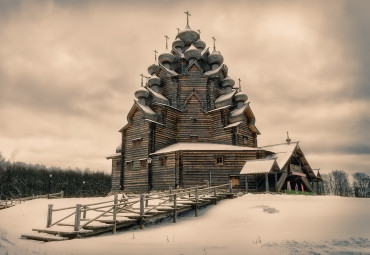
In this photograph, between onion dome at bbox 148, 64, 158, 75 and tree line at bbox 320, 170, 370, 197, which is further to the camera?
tree line at bbox 320, 170, 370, 197

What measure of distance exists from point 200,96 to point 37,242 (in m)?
26.4

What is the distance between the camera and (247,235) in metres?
11.5

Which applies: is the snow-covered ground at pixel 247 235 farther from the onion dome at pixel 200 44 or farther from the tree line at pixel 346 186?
the tree line at pixel 346 186

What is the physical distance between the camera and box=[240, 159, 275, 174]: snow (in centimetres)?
2555

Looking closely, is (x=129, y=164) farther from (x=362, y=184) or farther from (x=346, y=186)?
(x=362, y=184)

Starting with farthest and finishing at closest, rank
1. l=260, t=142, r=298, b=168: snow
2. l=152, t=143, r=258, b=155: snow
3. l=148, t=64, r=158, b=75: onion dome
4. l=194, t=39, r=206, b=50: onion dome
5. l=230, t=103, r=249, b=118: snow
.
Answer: l=194, t=39, r=206, b=50: onion dome, l=148, t=64, r=158, b=75: onion dome, l=230, t=103, r=249, b=118: snow, l=152, t=143, r=258, b=155: snow, l=260, t=142, r=298, b=168: snow

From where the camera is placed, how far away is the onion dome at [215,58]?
1496 inches

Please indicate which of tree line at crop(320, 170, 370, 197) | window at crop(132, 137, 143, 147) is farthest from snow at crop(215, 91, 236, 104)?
tree line at crop(320, 170, 370, 197)

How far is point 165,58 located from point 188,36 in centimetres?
601

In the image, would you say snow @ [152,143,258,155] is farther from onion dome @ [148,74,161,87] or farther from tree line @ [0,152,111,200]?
tree line @ [0,152,111,200]

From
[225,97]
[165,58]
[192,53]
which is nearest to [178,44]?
[165,58]

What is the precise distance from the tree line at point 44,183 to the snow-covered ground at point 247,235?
53.7 meters

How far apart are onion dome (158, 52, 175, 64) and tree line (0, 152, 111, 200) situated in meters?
39.0

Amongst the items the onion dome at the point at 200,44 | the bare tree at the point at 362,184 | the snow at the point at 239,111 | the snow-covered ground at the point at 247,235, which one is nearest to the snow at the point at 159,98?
the snow at the point at 239,111
